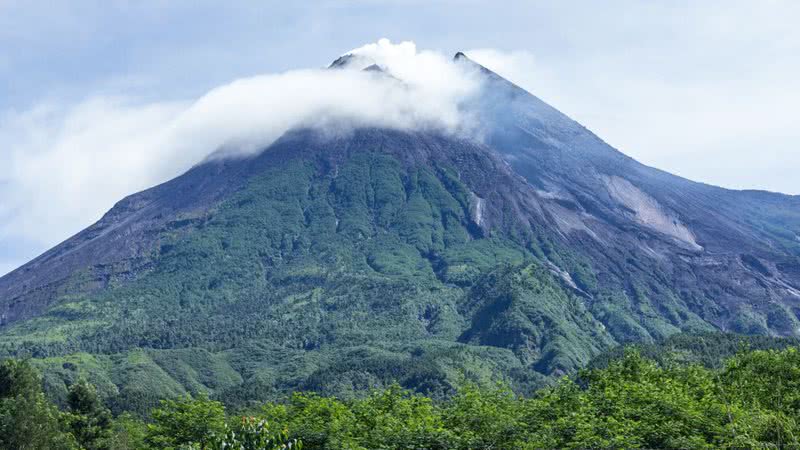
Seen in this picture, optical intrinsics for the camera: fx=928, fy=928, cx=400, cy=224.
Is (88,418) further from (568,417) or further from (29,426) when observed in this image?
(568,417)

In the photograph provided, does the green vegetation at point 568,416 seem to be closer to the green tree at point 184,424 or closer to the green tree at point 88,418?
the green tree at point 184,424

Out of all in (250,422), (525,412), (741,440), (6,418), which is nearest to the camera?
(250,422)

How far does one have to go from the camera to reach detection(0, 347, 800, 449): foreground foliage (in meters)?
37.9

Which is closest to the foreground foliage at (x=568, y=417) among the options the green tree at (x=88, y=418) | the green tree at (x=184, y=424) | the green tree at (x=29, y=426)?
the green tree at (x=184, y=424)

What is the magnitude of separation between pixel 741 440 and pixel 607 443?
16.6 feet

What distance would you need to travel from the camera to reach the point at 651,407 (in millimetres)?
41219

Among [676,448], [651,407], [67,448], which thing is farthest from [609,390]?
[67,448]

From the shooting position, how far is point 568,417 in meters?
41.4

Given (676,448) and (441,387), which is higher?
(676,448)

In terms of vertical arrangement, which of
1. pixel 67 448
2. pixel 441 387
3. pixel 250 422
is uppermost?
pixel 250 422

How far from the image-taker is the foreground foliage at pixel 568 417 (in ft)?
124

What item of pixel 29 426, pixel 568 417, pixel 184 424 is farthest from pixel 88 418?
pixel 568 417

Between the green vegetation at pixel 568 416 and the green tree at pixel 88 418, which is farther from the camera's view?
the green tree at pixel 88 418

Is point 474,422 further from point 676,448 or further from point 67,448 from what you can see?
point 67,448
